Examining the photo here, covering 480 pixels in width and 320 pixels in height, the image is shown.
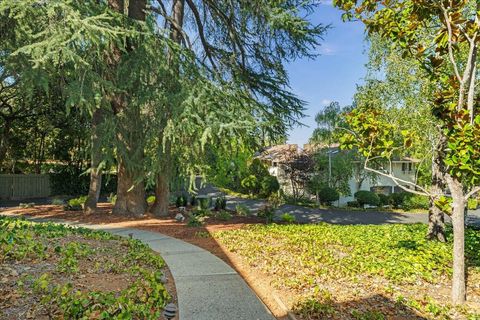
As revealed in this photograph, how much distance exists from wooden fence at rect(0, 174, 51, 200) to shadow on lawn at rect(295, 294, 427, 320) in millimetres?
20527

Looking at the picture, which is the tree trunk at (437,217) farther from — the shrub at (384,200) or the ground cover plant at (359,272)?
the shrub at (384,200)

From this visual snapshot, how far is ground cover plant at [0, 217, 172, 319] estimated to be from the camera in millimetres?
3561

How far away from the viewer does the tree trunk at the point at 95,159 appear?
10062mm

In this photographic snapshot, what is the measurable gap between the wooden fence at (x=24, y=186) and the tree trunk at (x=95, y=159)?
960 cm

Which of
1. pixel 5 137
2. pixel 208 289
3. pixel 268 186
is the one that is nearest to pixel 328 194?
pixel 268 186

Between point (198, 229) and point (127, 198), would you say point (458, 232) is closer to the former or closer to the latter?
point (198, 229)

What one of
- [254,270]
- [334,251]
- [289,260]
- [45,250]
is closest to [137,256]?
[45,250]

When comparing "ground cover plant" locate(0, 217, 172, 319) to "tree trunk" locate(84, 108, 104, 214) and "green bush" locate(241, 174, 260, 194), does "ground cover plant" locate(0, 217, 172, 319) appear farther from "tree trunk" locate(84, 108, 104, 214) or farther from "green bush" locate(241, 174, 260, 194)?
"green bush" locate(241, 174, 260, 194)

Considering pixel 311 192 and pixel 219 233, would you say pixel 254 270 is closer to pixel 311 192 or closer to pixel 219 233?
pixel 219 233

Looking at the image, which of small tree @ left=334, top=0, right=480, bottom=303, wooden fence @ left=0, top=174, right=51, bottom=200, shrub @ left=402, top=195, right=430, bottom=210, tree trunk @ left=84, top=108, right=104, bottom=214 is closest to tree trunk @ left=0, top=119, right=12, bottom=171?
wooden fence @ left=0, top=174, right=51, bottom=200

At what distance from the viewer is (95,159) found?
33.7 ft

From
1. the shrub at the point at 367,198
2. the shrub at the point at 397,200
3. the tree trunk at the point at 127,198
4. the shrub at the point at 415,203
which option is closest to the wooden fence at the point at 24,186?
the tree trunk at the point at 127,198

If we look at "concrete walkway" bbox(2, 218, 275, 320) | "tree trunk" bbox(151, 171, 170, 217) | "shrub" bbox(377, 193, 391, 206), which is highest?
"tree trunk" bbox(151, 171, 170, 217)

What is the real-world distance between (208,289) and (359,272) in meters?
2.71
